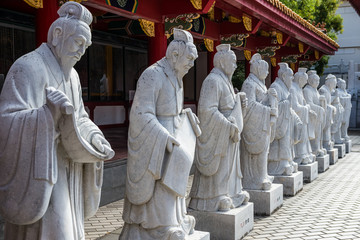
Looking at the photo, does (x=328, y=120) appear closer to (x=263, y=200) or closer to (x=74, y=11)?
(x=263, y=200)

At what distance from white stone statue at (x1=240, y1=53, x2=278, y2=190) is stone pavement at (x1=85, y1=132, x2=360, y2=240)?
1.94 ft

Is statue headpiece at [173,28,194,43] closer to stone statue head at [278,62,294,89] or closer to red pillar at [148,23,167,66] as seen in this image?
red pillar at [148,23,167,66]

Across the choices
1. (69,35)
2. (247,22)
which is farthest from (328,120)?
(69,35)

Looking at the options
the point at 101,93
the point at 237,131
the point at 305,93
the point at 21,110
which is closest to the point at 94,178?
the point at 21,110

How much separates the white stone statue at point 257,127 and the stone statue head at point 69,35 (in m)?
3.54

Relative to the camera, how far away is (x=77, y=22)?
2.73 metres

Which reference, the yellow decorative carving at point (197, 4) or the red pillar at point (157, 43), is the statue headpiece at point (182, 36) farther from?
the red pillar at point (157, 43)

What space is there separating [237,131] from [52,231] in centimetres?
279

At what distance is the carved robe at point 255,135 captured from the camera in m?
5.96

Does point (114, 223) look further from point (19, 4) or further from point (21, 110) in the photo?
point (19, 4)

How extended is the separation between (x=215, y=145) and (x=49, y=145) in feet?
8.77

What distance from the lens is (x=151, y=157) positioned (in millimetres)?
3643

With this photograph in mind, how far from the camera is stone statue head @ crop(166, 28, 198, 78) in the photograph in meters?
3.85

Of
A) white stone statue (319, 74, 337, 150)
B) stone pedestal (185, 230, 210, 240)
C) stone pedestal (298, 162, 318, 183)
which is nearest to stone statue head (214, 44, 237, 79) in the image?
stone pedestal (185, 230, 210, 240)
